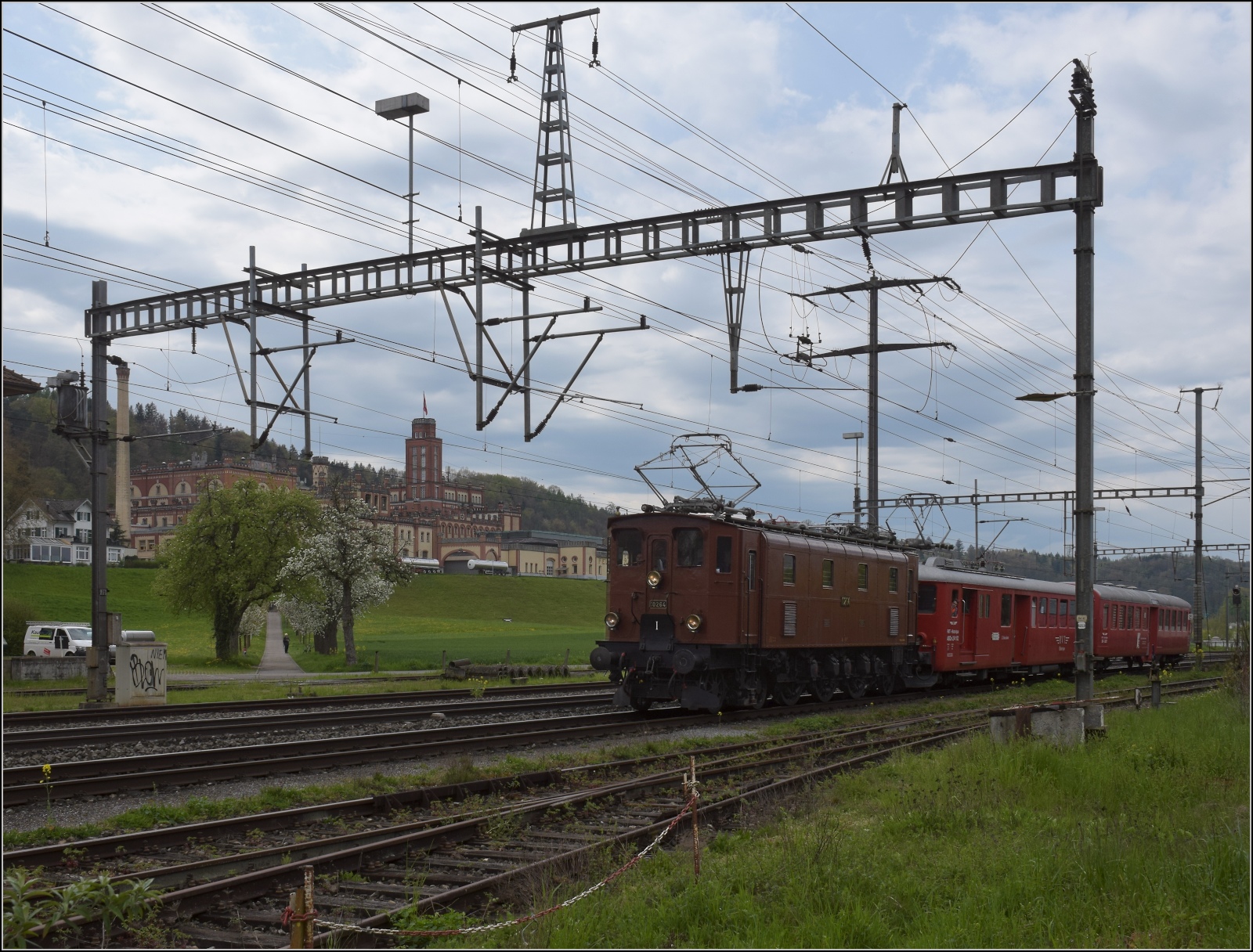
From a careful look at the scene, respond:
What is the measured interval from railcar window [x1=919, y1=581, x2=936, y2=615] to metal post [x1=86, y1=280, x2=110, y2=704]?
20.1m

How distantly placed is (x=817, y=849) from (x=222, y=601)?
49.4 meters

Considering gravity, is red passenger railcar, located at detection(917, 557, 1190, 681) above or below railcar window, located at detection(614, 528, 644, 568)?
below

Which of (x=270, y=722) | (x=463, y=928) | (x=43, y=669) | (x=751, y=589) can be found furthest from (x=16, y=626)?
(x=463, y=928)

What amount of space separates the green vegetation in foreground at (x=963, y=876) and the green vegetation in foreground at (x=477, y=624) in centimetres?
3543

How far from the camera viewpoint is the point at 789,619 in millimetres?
22750

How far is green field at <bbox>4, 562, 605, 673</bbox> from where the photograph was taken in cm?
5425

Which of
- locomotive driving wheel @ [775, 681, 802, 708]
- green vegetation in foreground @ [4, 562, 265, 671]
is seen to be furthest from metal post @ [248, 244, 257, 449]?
green vegetation in foreground @ [4, 562, 265, 671]

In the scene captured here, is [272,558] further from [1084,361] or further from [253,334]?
[1084,361]

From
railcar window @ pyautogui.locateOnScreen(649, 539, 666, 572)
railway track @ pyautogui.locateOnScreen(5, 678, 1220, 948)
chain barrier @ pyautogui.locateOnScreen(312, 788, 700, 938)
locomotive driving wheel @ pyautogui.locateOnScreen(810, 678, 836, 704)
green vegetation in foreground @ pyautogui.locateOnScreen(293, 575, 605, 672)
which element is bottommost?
green vegetation in foreground @ pyautogui.locateOnScreen(293, 575, 605, 672)

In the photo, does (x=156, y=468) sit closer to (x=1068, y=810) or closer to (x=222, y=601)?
(x=222, y=601)

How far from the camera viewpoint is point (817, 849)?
8.61 meters

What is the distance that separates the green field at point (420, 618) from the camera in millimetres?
54250

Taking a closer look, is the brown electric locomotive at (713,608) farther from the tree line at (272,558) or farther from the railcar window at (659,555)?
the tree line at (272,558)

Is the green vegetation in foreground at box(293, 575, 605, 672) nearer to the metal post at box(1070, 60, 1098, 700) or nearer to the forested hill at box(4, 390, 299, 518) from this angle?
the forested hill at box(4, 390, 299, 518)
